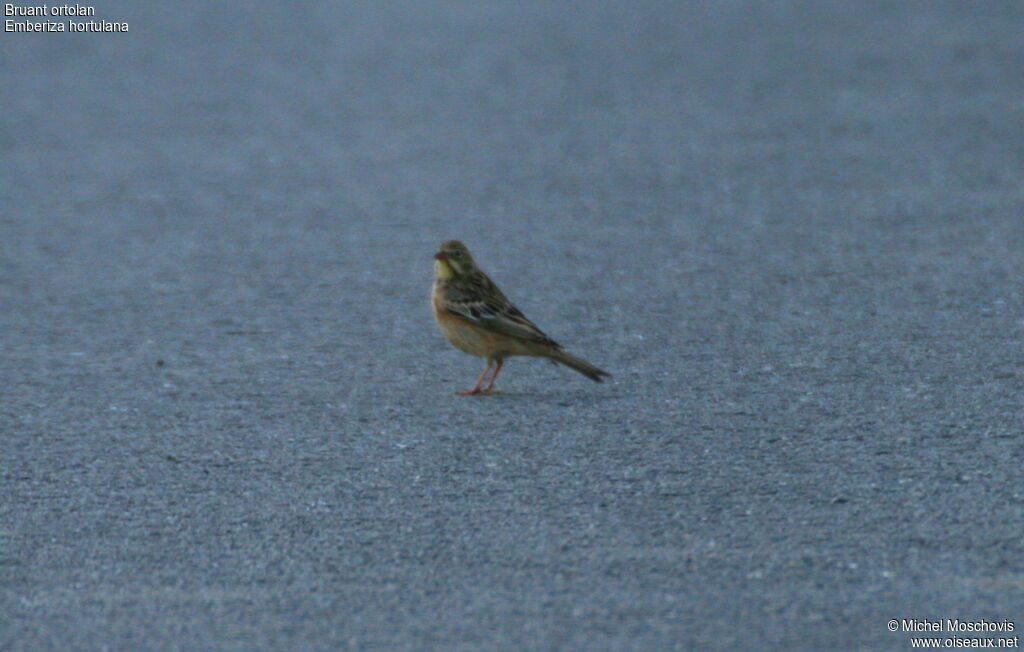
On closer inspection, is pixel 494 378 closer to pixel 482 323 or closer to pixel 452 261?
pixel 482 323

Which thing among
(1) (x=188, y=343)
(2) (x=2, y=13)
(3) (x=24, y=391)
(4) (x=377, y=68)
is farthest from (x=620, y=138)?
(2) (x=2, y=13)

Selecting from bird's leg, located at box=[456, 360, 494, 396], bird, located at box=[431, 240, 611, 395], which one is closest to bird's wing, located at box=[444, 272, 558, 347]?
bird, located at box=[431, 240, 611, 395]

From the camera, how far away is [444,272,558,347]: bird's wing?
23.8 feet

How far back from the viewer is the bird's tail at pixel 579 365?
281 inches

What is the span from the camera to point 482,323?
733cm

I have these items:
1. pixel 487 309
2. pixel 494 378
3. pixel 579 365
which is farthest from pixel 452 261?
pixel 579 365

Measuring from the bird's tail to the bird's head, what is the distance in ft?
2.19

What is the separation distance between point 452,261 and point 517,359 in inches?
27.1

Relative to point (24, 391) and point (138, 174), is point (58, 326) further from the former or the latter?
point (138, 174)

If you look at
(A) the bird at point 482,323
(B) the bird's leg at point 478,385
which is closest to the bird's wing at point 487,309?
(A) the bird at point 482,323

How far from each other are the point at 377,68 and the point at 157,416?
10.2 metres

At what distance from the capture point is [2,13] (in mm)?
19906

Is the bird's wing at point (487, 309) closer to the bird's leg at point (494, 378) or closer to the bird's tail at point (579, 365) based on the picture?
the bird's tail at point (579, 365)

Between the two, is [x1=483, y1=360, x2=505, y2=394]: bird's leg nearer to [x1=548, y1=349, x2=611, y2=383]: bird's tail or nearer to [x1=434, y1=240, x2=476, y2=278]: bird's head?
[x1=548, y1=349, x2=611, y2=383]: bird's tail
